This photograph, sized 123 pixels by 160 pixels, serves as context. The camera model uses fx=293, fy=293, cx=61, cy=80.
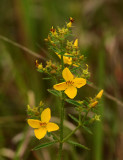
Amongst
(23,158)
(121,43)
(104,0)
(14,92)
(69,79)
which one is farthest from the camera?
(104,0)

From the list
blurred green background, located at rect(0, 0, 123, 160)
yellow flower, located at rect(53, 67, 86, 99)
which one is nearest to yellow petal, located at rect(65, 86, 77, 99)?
yellow flower, located at rect(53, 67, 86, 99)

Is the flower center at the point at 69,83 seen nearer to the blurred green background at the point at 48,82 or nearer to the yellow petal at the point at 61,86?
the yellow petal at the point at 61,86

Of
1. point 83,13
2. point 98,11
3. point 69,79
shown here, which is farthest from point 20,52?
point 69,79

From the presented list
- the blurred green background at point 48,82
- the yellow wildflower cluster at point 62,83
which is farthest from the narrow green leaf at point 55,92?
the blurred green background at point 48,82

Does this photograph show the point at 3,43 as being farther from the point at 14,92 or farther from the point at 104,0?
the point at 104,0

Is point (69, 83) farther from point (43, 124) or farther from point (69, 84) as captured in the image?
point (43, 124)
